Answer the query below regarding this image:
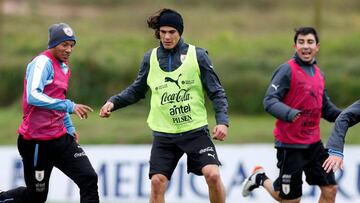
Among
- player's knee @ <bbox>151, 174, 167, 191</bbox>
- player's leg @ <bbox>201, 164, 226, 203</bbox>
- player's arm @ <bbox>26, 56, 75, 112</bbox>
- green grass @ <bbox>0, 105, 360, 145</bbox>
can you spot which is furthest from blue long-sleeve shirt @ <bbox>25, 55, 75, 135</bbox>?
green grass @ <bbox>0, 105, 360, 145</bbox>

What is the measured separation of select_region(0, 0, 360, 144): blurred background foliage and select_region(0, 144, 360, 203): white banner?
4.73 metres

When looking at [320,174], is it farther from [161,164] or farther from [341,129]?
[341,129]

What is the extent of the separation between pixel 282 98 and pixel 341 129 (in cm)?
210

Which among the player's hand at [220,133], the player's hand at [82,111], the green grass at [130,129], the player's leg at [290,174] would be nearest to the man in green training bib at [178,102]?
the player's hand at [220,133]

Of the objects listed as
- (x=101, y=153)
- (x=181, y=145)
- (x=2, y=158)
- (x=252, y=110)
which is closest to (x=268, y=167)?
(x=101, y=153)

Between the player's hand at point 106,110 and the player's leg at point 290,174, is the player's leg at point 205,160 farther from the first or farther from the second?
the player's leg at point 290,174

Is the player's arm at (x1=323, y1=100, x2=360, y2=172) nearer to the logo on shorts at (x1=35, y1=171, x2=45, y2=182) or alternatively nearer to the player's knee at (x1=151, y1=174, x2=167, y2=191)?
the player's knee at (x1=151, y1=174, x2=167, y2=191)

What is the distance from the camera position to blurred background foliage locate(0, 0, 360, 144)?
21.8m

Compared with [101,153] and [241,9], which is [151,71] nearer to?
[101,153]

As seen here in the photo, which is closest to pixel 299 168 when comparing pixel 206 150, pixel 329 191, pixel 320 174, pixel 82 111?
pixel 320 174

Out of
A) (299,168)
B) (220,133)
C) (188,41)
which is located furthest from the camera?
(188,41)

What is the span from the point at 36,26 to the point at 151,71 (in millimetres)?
17122

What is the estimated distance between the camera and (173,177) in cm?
1482

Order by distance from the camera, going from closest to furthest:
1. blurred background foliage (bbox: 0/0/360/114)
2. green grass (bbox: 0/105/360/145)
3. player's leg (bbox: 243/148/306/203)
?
player's leg (bbox: 243/148/306/203) < green grass (bbox: 0/105/360/145) < blurred background foliage (bbox: 0/0/360/114)
